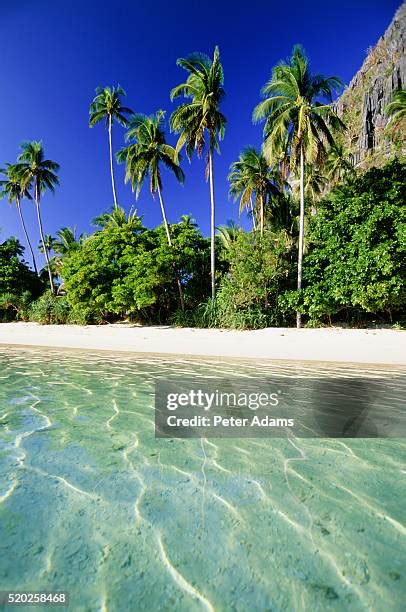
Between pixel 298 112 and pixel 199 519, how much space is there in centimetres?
1912

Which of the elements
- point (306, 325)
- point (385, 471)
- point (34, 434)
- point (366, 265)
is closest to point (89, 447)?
point (34, 434)

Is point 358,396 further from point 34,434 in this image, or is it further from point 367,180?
point 367,180

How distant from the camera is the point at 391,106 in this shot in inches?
810

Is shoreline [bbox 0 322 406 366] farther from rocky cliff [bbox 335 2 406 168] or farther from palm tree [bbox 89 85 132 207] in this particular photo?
rocky cliff [bbox 335 2 406 168]

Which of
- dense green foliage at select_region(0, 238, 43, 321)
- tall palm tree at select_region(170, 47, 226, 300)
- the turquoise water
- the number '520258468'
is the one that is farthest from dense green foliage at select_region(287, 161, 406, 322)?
dense green foliage at select_region(0, 238, 43, 321)

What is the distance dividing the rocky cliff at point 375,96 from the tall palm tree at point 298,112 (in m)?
58.2

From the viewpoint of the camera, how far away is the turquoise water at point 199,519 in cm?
178

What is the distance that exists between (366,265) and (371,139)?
84555mm

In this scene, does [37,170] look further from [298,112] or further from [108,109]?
[298,112]

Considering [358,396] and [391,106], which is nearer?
[358,396]

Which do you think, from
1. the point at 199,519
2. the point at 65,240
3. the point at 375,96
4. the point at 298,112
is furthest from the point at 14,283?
the point at 375,96

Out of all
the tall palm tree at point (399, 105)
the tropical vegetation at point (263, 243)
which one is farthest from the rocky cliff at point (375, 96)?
the tropical vegetation at point (263, 243)

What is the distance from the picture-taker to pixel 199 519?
241cm

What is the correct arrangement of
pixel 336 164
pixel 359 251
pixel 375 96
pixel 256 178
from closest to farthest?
1. pixel 359 251
2. pixel 256 178
3. pixel 336 164
4. pixel 375 96
